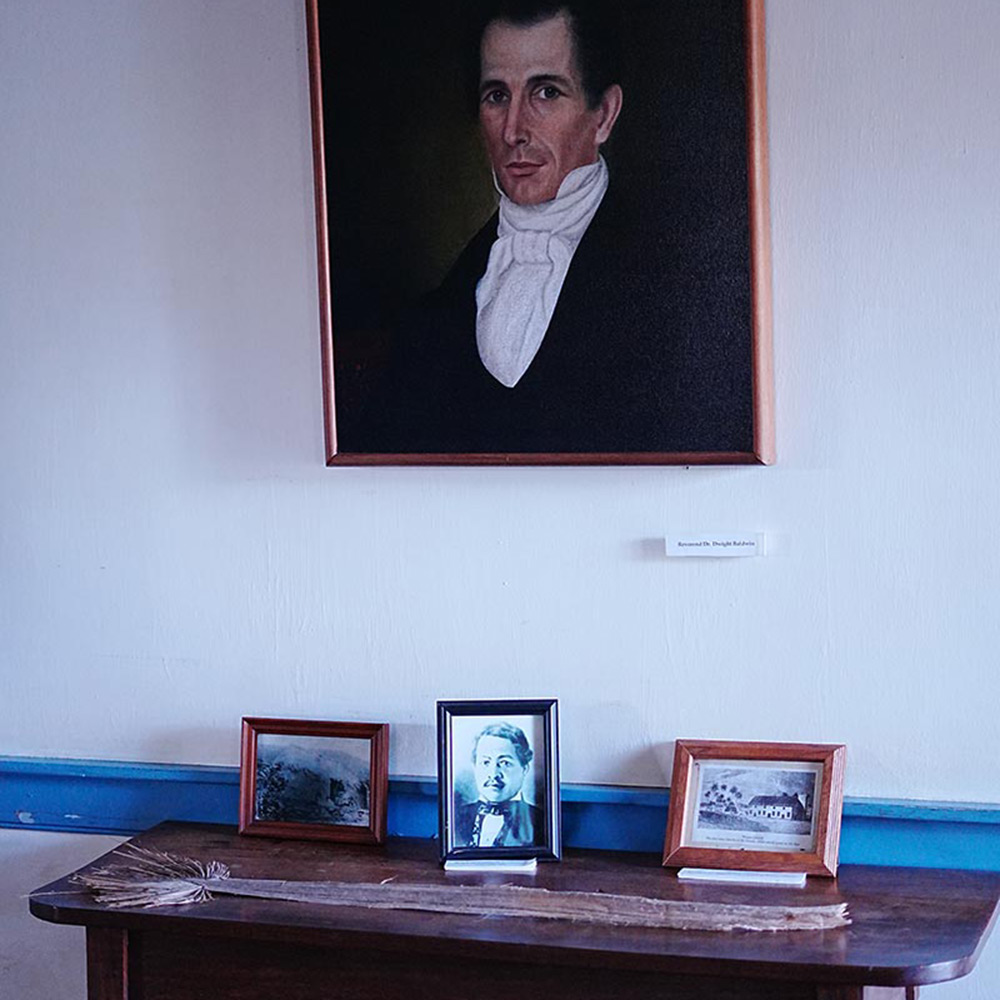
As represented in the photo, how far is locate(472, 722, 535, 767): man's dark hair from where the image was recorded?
2.35 meters

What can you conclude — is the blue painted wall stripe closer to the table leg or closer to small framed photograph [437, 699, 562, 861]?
small framed photograph [437, 699, 562, 861]

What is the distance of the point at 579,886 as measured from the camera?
2.21 m

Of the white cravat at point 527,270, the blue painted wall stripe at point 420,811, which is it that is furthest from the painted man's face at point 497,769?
the white cravat at point 527,270

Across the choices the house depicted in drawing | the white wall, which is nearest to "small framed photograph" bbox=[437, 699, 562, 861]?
the white wall

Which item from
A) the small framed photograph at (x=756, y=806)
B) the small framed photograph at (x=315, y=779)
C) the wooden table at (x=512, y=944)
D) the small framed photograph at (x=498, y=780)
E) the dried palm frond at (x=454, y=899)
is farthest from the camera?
the small framed photograph at (x=315, y=779)

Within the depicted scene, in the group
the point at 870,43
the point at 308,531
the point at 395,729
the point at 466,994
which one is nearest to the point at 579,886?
→ the point at 466,994

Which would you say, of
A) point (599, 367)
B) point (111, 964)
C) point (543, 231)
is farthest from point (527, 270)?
point (111, 964)

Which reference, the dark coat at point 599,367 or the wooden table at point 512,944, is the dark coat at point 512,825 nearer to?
the wooden table at point 512,944

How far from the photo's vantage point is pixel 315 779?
2482 mm

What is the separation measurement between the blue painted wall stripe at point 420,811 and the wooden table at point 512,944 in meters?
0.04

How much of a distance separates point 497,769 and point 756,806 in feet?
1.31

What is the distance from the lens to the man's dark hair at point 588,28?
2.29 metres

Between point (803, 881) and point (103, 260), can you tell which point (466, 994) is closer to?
point (803, 881)

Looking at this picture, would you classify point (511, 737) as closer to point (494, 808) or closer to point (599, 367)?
point (494, 808)
